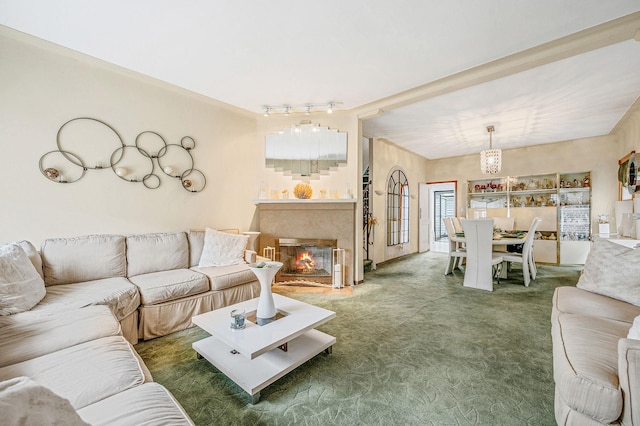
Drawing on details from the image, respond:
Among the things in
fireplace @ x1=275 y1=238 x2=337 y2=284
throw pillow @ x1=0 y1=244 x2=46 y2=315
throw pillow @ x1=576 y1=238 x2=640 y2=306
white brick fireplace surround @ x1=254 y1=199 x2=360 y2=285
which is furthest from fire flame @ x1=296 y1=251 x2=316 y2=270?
throw pillow @ x1=576 y1=238 x2=640 y2=306

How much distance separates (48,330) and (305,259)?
9.90 ft

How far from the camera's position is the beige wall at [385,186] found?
528 cm

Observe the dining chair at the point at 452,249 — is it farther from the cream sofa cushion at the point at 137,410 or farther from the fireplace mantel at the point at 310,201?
the cream sofa cushion at the point at 137,410

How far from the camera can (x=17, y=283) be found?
178 cm

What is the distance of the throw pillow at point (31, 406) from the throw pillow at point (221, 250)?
2.59 m

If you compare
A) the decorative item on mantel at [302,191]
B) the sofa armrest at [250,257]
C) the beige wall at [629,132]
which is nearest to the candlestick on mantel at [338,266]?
the decorative item on mantel at [302,191]

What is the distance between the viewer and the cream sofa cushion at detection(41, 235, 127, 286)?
7.52ft

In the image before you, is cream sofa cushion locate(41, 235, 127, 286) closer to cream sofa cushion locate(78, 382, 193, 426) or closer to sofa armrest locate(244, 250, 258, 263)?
sofa armrest locate(244, 250, 258, 263)

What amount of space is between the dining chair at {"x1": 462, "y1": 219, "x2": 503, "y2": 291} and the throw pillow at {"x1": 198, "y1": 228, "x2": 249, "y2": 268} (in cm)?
321

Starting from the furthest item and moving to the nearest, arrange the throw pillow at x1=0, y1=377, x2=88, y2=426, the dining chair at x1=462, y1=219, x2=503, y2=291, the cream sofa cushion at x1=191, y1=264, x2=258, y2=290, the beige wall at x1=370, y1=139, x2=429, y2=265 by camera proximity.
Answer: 1. the beige wall at x1=370, y1=139, x2=429, y2=265
2. the dining chair at x1=462, y1=219, x2=503, y2=291
3. the cream sofa cushion at x1=191, y1=264, x2=258, y2=290
4. the throw pillow at x1=0, y1=377, x2=88, y2=426

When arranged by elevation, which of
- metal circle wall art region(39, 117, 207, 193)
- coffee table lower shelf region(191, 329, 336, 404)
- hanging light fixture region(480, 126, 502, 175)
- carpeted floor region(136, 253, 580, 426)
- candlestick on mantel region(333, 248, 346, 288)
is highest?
hanging light fixture region(480, 126, 502, 175)

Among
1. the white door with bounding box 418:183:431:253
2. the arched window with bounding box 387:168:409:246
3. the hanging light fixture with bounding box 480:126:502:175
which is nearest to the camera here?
the hanging light fixture with bounding box 480:126:502:175

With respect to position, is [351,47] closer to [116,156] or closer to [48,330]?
[116,156]

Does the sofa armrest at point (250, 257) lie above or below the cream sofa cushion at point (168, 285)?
above
